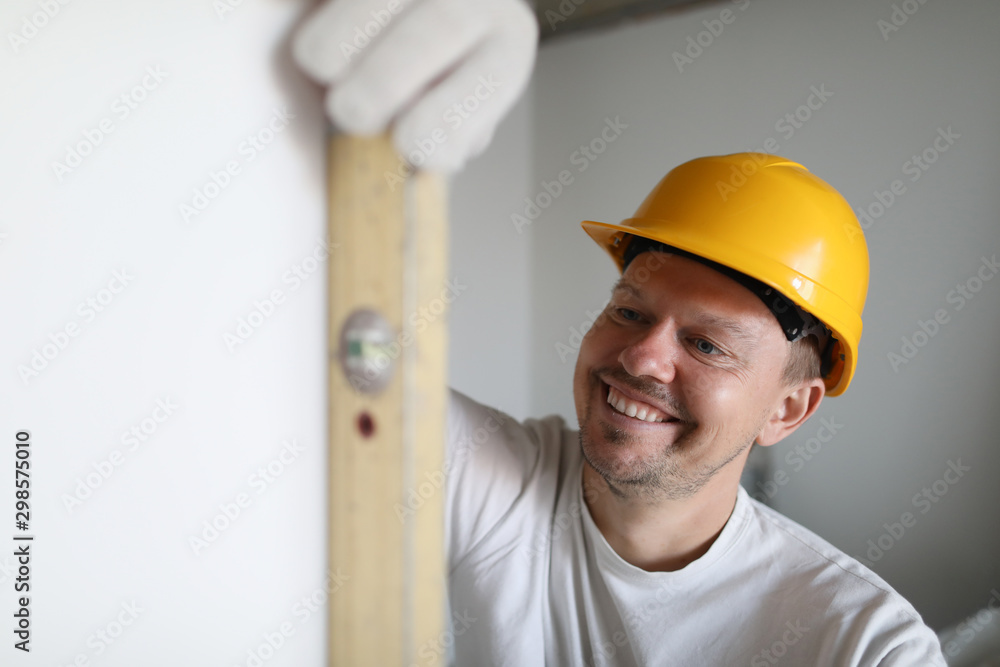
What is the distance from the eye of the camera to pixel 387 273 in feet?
1.42

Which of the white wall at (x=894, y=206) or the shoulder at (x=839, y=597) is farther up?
the white wall at (x=894, y=206)

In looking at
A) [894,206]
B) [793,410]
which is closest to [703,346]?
[793,410]

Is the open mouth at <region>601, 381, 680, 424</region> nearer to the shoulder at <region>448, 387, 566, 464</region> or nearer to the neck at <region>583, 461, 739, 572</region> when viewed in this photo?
the neck at <region>583, 461, 739, 572</region>

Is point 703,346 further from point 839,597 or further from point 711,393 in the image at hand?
point 839,597

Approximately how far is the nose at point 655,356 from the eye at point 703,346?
0.04 metres

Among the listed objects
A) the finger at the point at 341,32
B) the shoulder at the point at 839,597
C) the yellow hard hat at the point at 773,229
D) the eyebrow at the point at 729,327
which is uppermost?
the yellow hard hat at the point at 773,229

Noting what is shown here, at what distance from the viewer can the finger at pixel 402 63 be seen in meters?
0.42

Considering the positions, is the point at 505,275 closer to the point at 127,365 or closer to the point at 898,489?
the point at 898,489

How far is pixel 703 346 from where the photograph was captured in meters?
1.09

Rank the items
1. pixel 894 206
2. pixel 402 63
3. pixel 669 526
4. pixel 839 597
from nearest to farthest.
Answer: pixel 402 63
pixel 839 597
pixel 669 526
pixel 894 206

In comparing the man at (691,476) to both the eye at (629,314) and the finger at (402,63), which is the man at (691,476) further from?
the finger at (402,63)

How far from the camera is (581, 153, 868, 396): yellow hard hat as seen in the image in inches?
42.6

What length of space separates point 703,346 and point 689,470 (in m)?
0.22

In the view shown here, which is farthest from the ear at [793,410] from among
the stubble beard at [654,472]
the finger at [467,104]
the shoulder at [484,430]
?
the finger at [467,104]
